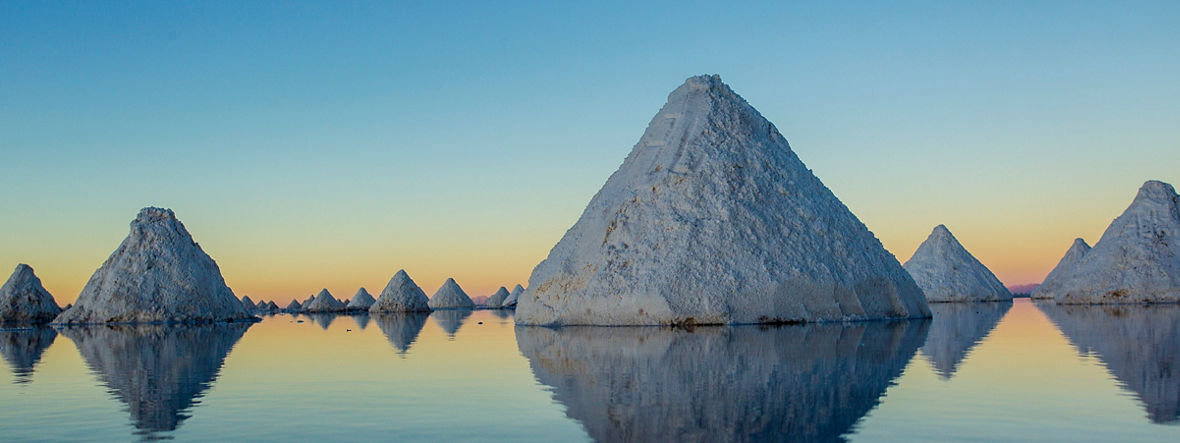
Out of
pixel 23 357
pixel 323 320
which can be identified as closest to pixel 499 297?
pixel 323 320

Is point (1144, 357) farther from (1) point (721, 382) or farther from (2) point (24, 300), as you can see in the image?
(2) point (24, 300)

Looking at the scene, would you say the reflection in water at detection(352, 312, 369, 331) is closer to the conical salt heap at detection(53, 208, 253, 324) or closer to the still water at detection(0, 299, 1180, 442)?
the conical salt heap at detection(53, 208, 253, 324)

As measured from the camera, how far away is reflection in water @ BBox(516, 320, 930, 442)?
245 inches

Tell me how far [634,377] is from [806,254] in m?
14.9

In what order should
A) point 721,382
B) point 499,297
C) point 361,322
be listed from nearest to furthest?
point 721,382, point 361,322, point 499,297

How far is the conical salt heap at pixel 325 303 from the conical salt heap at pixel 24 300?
84.5 feet

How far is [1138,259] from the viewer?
44781 millimetres

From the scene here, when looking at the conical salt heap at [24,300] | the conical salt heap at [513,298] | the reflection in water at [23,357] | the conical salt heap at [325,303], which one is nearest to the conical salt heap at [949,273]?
the conical salt heap at [513,298]

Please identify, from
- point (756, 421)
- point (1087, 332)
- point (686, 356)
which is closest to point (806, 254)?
point (1087, 332)

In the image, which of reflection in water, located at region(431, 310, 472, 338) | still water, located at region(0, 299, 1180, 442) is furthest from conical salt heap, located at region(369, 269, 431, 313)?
still water, located at region(0, 299, 1180, 442)

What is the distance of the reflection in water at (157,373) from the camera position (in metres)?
7.58

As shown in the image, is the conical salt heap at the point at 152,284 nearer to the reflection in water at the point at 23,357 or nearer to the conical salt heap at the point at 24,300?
the conical salt heap at the point at 24,300

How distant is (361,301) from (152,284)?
34.3 metres

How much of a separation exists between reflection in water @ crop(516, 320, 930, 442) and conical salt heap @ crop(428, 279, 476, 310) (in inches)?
2303
